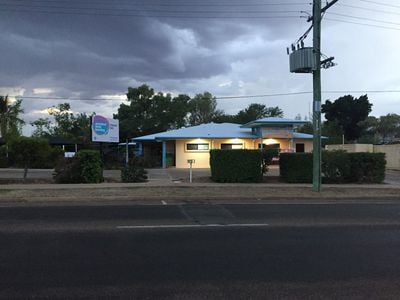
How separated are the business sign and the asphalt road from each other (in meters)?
13.5

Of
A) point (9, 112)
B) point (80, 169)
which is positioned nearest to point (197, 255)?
point (80, 169)

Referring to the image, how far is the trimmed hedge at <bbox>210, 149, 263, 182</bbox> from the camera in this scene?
22766mm

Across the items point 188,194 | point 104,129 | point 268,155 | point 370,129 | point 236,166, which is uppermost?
point 370,129

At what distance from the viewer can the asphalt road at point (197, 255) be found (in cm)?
582

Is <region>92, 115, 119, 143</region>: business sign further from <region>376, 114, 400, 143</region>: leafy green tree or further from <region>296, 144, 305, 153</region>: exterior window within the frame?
<region>376, 114, 400, 143</region>: leafy green tree

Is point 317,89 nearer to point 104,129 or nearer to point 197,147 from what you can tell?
point 104,129

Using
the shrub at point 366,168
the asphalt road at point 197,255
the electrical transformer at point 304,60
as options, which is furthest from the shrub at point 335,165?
the asphalt road at point 197,255

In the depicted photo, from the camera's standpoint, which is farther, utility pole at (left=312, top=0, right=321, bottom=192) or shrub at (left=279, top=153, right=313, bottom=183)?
shrub at (left=279, top=153, right=313, bottom=183)

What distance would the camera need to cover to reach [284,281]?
6.23m

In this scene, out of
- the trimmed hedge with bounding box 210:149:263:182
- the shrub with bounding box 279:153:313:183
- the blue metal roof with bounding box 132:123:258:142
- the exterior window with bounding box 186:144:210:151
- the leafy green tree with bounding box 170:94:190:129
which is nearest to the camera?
the trimmed hedge with bounding box 210:149:263:182

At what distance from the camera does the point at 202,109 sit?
269 ft

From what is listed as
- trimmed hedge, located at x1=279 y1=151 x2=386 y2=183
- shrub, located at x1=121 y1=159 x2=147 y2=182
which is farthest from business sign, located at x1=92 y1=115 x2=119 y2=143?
trimmed hedge, located at x1=279 y1=151 x2=386 y2=183

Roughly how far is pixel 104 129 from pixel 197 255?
1978 cm

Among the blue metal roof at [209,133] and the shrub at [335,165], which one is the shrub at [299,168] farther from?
the blue metal roof at [209,133]
